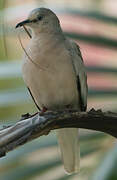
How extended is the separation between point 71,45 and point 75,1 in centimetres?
31

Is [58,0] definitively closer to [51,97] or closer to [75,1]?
[75,1]

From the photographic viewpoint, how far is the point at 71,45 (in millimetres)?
1695

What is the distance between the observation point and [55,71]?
63.4 inches

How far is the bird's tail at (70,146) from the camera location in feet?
5.00

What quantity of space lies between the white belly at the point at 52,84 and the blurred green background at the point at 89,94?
0.40ft

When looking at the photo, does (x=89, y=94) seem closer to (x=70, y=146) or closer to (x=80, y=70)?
(x=80, y=70)

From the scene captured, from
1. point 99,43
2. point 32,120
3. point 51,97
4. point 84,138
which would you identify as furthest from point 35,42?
point 32,120

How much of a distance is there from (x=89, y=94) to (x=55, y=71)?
0.71ft

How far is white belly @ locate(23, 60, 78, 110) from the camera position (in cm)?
161

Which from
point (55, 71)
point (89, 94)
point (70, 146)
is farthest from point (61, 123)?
point (70, 146)

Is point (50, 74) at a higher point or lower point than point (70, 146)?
higher

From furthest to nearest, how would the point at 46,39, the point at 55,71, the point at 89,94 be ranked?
the point at 46,39 < the point at 55,71 < the point at 89,94

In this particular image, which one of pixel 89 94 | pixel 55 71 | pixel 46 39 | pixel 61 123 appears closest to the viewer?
pixel 61 123

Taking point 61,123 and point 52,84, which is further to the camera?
point 52,84
